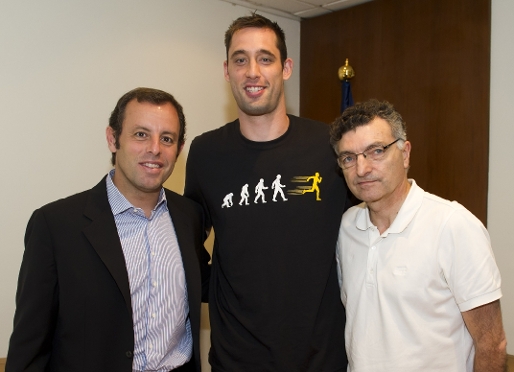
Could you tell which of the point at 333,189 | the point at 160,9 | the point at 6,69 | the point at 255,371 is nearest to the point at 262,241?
the point at 333,189

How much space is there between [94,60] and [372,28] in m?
2.20

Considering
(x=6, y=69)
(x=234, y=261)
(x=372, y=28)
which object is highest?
(x=372, y=28)

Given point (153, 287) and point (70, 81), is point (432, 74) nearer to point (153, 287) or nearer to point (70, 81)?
point (70, 81)

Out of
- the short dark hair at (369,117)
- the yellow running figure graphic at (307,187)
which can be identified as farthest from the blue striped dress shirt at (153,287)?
the short dark hair at (369,117)

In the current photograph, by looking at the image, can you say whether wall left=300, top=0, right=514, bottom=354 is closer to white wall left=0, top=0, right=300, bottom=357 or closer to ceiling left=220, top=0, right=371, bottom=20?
ceiling left=220, top=0, right=371, bottom=20

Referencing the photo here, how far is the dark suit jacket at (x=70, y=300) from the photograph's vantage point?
1.65 m

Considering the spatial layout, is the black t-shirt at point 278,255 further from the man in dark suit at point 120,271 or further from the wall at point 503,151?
the wall at point 503,151

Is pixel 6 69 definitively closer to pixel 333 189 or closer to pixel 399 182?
pixel 333 189

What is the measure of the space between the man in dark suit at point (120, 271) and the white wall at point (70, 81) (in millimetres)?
1300

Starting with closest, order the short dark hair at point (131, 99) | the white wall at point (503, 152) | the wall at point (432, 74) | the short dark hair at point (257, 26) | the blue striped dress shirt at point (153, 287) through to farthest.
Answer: the blue striped dress shirt at point (153, 287) → the short dark hair at point (131, 99) → the short dark hair at point (257, 26) → the white wall at point (503, 152) → the wall at point (432, 74)

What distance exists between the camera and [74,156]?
3.24m

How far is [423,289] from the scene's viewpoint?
1.72 metres

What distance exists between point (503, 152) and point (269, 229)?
7.03 ft

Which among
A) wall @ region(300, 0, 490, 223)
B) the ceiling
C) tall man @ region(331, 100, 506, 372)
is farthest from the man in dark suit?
the ceiling
